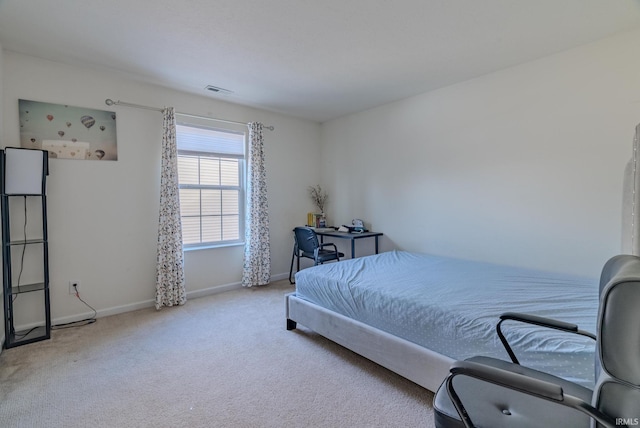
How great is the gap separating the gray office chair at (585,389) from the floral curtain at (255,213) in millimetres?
3237

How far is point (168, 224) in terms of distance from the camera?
11.4 ft

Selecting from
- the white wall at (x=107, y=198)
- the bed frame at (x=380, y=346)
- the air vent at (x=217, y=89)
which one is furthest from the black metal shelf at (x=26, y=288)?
the air vent at (x=217, y=89)

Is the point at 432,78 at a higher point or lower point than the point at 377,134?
higher

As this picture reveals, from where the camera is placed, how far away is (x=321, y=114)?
4.66 metres

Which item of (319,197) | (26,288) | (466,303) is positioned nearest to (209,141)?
(319,197)

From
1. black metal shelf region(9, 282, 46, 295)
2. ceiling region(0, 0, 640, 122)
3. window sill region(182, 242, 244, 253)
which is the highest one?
ceiling region(0, 0, 640, 122)

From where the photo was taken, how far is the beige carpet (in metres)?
1.75

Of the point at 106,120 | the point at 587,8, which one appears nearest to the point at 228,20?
the point at 106,120

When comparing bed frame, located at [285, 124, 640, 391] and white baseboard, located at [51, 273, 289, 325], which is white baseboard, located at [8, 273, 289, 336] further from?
bed frame, located at [285, 124, 640, 391]

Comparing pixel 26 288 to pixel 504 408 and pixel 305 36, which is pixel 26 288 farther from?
pixel 504 408

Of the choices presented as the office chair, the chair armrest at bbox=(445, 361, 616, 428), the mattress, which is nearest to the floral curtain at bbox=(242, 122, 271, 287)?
the office chair

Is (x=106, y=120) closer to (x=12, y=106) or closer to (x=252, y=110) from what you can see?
(x=12, y=106)

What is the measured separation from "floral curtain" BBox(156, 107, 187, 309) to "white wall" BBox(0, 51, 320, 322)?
0.14 metres

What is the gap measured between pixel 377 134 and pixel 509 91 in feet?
5.42
